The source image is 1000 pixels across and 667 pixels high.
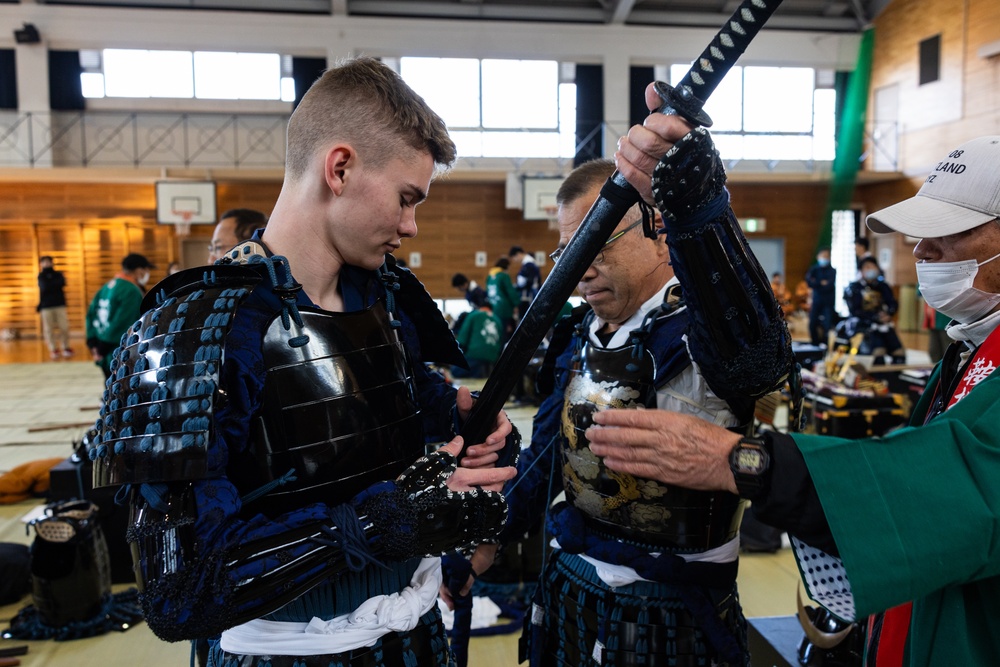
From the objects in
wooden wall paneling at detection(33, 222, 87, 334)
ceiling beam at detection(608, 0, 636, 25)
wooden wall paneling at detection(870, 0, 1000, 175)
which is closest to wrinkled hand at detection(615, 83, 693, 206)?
wooden wall paneling at detection(870, 0, 1000, 175)

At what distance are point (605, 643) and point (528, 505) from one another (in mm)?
427

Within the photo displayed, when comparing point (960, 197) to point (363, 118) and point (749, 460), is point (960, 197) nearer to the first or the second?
point (749, 460)

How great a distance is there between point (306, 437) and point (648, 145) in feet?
2.47

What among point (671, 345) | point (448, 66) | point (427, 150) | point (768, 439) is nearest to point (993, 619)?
point (768, 439)

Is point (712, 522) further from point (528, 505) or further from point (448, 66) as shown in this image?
point (448, 66)

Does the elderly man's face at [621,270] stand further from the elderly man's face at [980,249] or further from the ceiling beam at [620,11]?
the ceiling beam at [620,11]

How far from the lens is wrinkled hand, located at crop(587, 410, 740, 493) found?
3.30 ft

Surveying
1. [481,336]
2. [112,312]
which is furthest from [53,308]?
[481,336]

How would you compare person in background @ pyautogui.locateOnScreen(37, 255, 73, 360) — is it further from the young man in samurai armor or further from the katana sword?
the katana sword

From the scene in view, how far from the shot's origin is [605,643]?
1.58 meters

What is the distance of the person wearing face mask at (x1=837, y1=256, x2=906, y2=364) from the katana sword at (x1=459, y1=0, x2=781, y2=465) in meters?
8.65

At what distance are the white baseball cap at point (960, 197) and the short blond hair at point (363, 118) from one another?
3.00ft

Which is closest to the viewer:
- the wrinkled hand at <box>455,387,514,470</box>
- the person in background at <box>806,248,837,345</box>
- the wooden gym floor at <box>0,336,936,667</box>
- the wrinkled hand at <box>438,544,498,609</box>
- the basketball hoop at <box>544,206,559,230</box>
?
the wrinkled hand at <box>455,387,514,470</box>

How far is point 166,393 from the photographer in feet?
3.39
